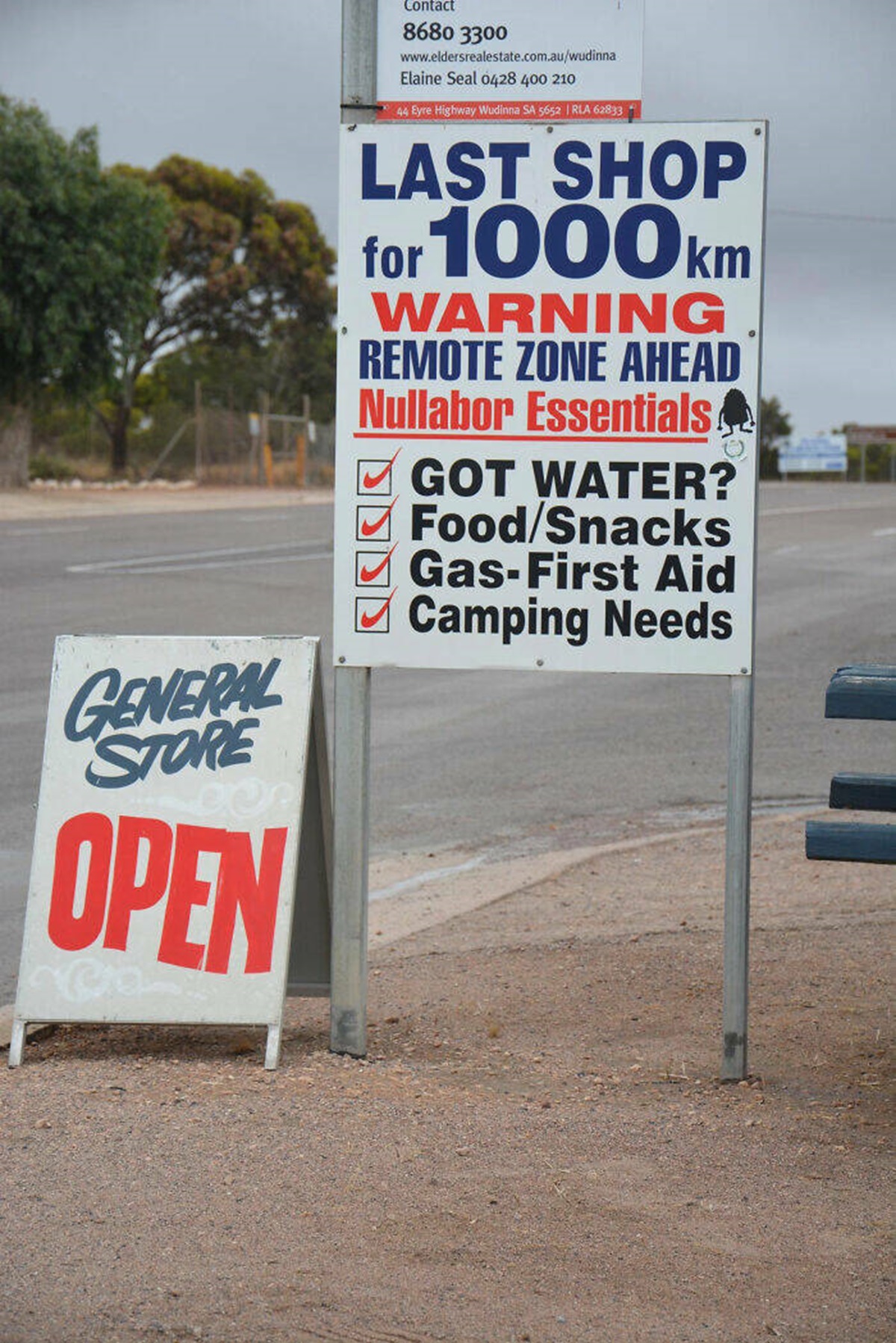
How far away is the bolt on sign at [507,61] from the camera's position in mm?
4375

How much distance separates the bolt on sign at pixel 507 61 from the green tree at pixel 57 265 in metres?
32.9

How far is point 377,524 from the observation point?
4.57 m

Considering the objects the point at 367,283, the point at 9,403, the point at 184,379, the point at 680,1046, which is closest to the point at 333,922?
the point at 680,1046

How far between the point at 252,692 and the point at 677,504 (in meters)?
1.31

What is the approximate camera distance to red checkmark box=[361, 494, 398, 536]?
456 centimetres

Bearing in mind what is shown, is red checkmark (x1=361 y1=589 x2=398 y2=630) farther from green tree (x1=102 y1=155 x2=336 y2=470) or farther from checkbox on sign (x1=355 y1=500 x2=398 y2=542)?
green tree (x1=102 y1=155 x2=336 y2=470)

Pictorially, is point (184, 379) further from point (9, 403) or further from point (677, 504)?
point (677, 504)

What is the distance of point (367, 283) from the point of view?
4508 mm

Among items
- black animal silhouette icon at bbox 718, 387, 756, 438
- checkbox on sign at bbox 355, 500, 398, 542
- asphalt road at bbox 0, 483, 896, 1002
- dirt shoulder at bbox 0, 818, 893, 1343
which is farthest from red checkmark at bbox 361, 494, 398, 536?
asphalt road at bbox 0, 483, 896, 1002

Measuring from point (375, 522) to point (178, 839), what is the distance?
40.7 inches

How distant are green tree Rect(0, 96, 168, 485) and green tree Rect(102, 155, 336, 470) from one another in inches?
322

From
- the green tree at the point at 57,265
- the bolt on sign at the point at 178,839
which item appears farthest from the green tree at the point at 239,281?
the bolt on sign at the point at 178,839

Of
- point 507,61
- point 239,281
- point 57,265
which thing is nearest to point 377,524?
point 507,61

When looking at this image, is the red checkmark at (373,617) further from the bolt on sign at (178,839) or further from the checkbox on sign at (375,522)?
the bolt on sign at (178,839)
